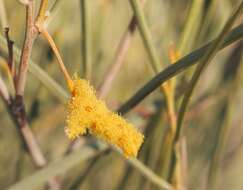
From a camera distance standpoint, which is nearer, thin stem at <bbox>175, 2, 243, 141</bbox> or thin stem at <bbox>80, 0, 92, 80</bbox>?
thin stem at <bbox>175, 2, 243, 141</bbox>

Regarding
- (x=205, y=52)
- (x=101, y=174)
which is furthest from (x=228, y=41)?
(x=101, y=174)

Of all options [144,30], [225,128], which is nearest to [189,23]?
[144,30]

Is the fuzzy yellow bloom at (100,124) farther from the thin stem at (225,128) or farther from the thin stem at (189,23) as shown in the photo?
the thin stem at (225,128)

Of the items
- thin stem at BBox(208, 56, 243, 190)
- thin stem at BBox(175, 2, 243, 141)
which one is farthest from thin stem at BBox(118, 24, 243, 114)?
thin stem at BBox(208, 56, 243, 190)

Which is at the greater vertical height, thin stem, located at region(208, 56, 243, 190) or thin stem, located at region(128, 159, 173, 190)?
thin stem, located at region(128, 159, 173, 190)

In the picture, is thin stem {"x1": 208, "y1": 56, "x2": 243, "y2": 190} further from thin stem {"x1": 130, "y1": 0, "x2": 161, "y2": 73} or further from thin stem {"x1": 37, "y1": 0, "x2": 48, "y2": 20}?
thin stem {"x1": 37, "y1": 0, "x2": 48, "y2": 20}

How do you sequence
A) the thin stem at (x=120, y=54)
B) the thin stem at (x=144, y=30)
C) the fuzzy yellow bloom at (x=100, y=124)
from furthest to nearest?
the thin stem at (x=120, y=54), the thin stem at (x=144, y=30), the fuzzy yellow bloom at (x=100, y=124)

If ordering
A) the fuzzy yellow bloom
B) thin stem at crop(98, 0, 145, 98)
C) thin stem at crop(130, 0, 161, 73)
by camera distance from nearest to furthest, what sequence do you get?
1. the fuzzy yellow bloom
2. thin stem at crop(130, 0, 161, 73)
3. thin stem at crop(98, 0, 145, 98)

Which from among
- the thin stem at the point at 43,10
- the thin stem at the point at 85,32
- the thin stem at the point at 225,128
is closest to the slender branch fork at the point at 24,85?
the thin stem at the point at 43,10

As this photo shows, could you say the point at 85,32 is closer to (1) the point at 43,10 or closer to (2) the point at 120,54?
(2) the point at 120,54
